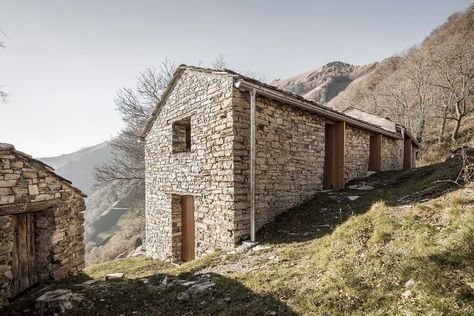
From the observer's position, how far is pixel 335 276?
10.7ft

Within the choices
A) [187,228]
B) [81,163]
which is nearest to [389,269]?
[187,228]

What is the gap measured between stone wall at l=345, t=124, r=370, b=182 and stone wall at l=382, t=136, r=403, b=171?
227 centimetres

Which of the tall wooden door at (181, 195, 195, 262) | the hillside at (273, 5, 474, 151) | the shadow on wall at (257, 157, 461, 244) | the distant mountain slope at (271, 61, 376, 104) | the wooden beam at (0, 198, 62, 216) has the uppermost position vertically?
the distant mountain slope at (271, 61, 376, 104)

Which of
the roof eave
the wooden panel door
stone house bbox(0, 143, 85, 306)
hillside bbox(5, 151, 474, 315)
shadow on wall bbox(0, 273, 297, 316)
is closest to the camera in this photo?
hillside bbox(5, 151, 474, 315)

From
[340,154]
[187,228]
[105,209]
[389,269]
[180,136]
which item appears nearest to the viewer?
[389,269]

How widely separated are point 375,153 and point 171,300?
11466 mm

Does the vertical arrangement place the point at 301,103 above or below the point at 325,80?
below

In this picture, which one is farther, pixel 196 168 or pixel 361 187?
pixel 361 187

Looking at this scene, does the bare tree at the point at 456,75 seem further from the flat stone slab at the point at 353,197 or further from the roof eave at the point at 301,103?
the flat stone slab at the point at 353,197

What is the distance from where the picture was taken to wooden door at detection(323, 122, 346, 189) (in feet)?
30.1

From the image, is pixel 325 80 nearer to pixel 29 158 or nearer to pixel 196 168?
pixel 196 168

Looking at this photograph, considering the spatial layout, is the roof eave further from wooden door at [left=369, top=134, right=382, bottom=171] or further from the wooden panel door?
wooden door at [left=369, top=134, right=382, bottom=171]

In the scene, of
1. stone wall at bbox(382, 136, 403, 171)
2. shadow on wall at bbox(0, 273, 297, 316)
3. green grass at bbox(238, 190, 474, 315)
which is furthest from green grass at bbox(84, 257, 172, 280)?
stone wall at bbox(382, 136, 403, 171)

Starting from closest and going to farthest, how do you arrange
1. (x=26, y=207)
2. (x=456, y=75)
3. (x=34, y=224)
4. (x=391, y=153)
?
(x=26, y=207) → (x=34, y=224) → (x=391, y=153) → (x=456, y=75)
